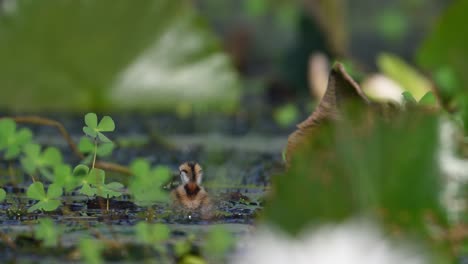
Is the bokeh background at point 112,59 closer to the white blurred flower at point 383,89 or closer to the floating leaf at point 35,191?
the white blurred flower at point 383,89

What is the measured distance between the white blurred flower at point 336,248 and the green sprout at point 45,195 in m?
0.31

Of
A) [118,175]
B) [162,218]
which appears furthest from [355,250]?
[118,175]

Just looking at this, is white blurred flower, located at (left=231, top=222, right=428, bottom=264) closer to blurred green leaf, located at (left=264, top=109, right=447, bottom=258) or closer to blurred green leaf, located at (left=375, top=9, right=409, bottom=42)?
blurred green leaf, located at (left=264, top=109, right=447, bottom=258)

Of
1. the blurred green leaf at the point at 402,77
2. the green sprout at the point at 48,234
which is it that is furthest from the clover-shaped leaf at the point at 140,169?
the blurred green leaf at the point at 402,77

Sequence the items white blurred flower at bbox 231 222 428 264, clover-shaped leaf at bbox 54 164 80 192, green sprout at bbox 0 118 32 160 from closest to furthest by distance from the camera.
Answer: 1. white blurred flower at bbox 231 222 428 264
2. clover-shaped leaf at bbox 54 164 80 192
3. green sprout at bbox 0 118 32 160

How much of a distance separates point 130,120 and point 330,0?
33.9 inches

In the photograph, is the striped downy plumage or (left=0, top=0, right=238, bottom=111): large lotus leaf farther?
(left=0, top=0, right=238, bottom=111): large lotus leaf

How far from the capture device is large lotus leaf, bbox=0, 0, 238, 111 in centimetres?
227

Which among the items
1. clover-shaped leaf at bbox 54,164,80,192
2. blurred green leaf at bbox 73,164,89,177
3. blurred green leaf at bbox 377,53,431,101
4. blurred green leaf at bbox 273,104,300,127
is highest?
blurred green leaf at bbox 273,104,300,127

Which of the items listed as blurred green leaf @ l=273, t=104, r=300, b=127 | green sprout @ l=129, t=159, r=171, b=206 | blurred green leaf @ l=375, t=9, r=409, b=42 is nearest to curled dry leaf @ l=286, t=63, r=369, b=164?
green sprout @ l=129, t=159, r=171, b=206

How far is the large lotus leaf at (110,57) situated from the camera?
89.4 inches

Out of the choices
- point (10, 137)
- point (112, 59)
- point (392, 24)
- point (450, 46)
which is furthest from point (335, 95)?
point (392, 24)

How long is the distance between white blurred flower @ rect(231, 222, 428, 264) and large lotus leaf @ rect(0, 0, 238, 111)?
172cm

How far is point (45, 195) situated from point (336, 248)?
378 millimetres
